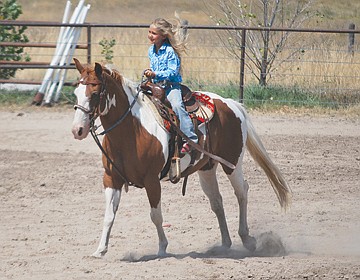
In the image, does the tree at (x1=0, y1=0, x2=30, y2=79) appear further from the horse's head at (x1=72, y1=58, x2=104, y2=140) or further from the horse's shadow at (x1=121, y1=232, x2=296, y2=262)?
the horse's head at (x1=72, y1=58, x2=104, y2=140)

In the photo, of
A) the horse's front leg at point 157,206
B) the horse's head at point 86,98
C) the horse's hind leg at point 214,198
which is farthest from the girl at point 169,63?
the horse's hind leg at point 214,198

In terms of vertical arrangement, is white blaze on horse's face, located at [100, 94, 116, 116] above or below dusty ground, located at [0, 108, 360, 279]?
above

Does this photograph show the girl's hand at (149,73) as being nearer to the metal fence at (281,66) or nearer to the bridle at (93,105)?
the bridle at (93,105)

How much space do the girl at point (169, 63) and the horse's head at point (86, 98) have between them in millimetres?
577

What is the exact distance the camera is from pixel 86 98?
608 cm

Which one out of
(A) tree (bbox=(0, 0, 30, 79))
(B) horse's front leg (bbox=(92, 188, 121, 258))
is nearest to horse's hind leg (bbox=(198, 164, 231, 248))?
(B) horse's front leg (bbox=(92, 188, 121, 258))

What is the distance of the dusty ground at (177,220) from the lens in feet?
20.0

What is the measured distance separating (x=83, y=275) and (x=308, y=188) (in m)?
4.33

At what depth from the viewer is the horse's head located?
236 inches

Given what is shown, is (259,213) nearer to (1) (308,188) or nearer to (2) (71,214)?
(1) (308,188)

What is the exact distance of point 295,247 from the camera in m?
7.47

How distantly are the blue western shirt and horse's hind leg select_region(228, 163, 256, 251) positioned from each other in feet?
4.11

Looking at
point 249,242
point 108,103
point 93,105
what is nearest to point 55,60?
point 249,242

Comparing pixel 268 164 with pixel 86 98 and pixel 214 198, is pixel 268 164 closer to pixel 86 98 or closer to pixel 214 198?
pixel 214 198
